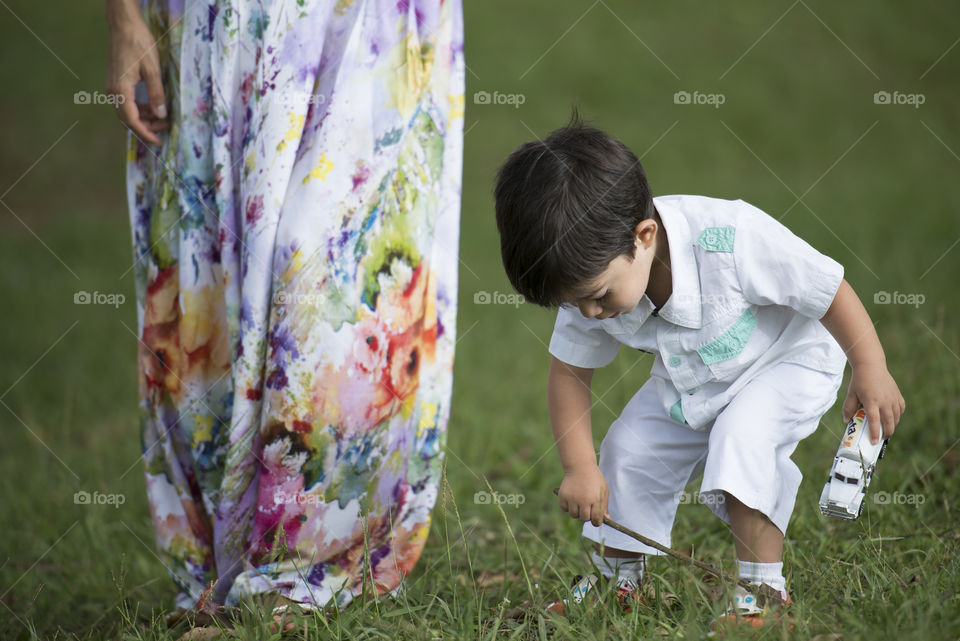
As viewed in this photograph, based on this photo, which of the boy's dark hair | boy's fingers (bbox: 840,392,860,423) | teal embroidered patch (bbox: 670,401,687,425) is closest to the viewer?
the boy's dark hair

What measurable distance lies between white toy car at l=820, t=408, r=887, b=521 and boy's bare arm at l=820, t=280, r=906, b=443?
0.07 ft

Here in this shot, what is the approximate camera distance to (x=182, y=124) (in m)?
1.98

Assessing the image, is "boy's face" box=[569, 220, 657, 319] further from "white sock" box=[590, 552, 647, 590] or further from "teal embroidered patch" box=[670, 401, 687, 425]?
"white sock" box=[590, 552, 647, 590]

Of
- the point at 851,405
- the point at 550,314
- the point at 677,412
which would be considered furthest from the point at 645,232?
the point at 550,314

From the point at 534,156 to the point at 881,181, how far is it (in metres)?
6.10

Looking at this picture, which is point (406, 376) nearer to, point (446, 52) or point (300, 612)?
point (300, 612)

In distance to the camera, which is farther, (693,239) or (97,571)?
(97,571)

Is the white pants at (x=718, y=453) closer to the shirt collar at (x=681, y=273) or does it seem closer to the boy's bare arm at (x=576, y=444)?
the boy's bare arm at (x=576, y=444)

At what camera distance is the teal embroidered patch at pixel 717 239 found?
172 cm

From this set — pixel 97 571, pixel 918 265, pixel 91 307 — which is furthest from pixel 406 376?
pixel 91 307

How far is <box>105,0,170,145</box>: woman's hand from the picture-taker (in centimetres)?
193

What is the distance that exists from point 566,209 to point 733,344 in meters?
0.43

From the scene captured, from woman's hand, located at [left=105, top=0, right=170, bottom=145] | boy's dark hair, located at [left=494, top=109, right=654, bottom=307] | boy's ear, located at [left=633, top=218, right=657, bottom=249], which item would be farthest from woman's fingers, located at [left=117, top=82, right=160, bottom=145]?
boy's ear, located at [left=633, top=218, right=657, bottom=249]

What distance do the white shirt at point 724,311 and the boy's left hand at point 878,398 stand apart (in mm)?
95
